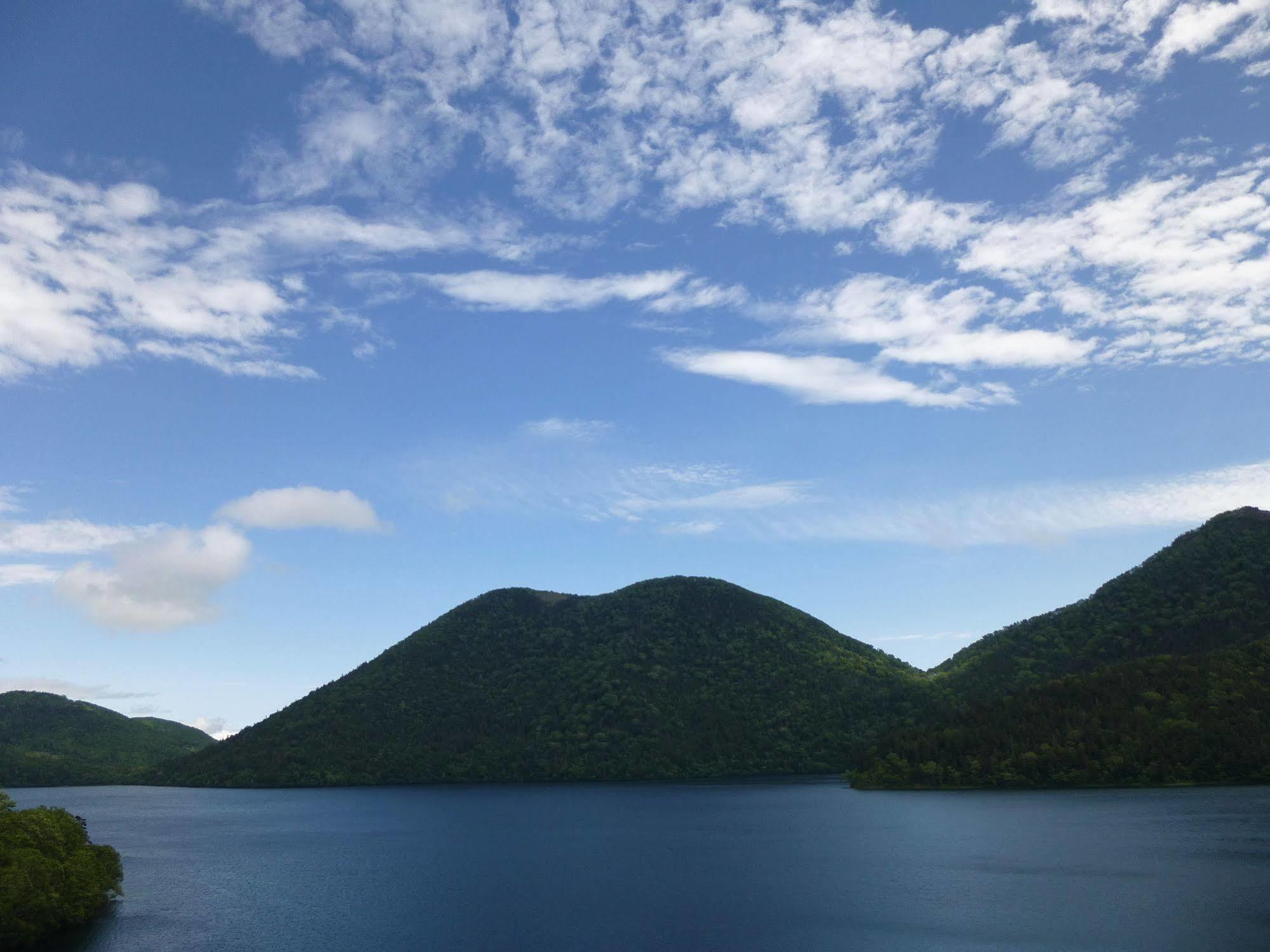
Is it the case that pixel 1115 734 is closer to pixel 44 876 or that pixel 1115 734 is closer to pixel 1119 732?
pixel 1119 732

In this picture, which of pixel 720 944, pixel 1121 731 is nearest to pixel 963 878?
pixel 720 944

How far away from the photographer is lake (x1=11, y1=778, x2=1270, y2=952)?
67.6 metres

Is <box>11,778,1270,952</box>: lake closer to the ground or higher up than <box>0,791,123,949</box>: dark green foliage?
closer to the ground

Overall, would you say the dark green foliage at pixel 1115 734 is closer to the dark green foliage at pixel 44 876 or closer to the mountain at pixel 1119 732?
the mountain at pixel 1119 732

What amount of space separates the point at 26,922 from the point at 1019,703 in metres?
181

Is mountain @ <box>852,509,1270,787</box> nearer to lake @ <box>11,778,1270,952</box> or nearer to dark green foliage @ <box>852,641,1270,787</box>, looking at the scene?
dark green foliage @ <box>852,641,1270,787</box>

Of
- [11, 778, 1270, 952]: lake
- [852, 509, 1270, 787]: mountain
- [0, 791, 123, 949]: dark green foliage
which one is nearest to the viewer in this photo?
[11, 778, 1270, 952]: lake

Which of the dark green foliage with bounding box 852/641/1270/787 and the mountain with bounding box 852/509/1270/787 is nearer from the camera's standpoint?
the dark green foliage with bounding box 852/641/1270/787

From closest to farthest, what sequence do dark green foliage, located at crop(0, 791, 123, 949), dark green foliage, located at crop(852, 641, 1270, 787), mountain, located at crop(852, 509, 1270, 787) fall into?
dark green foliage, located at crop(0, 791, 123, 949) < dark green foliage, located at crop(852, 641, 1270, 787) < mountain, located at crop(852, 509, 1270, 787)

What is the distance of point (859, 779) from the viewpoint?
192m

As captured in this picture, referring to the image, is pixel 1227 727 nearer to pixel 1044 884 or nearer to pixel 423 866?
pixel 1044 884

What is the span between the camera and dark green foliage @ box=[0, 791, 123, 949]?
68500 mm

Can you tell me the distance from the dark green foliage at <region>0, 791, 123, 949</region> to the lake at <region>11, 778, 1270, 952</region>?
289 cm

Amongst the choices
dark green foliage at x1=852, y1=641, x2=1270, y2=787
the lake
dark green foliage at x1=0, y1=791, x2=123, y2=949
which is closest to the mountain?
dark green foliage at x1=852, y1=641, x2=1270, y2=787
